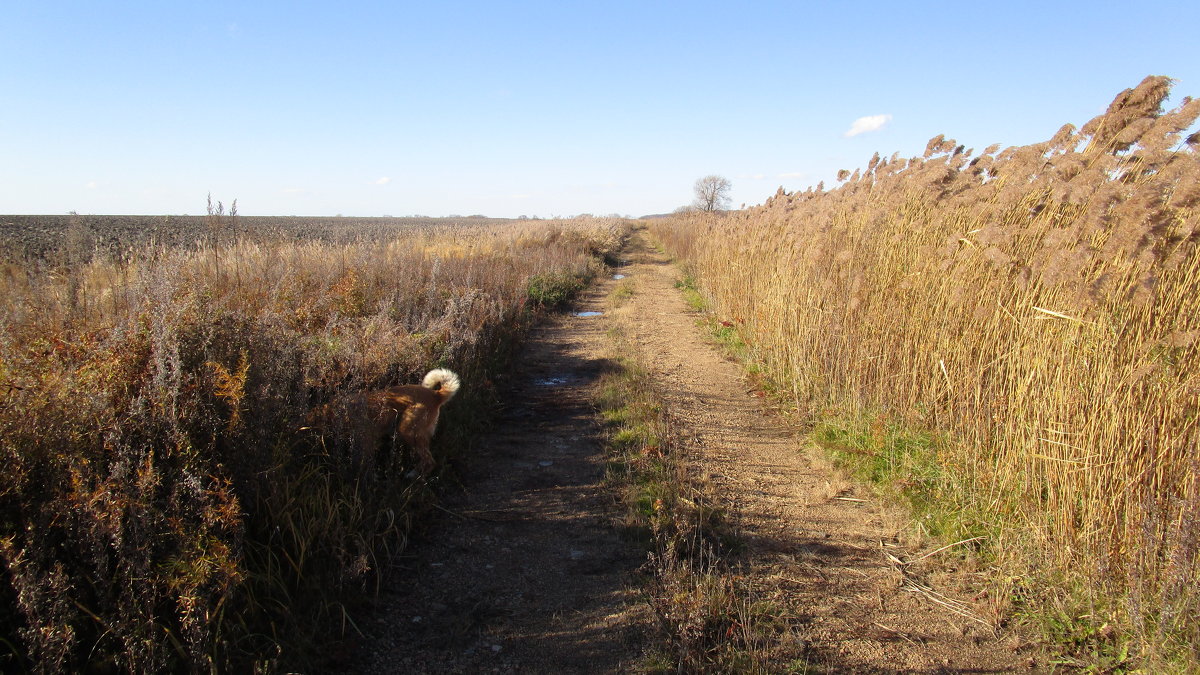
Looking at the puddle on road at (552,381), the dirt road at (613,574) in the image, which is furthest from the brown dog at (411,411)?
the puddle on road at (552,381)

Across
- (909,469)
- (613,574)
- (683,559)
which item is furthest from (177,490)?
(909,469)

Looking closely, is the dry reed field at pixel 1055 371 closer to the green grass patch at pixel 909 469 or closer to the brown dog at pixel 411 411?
the green grass patch at pixel 909 469

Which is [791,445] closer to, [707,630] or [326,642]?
[707,630]

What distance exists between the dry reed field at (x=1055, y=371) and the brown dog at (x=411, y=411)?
313cm

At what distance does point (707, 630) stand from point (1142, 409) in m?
2.08

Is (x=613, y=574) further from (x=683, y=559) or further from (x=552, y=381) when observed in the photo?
(x=552, y=381)

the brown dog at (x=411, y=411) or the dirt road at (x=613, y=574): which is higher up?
the brown dog at (x=411, y=411)

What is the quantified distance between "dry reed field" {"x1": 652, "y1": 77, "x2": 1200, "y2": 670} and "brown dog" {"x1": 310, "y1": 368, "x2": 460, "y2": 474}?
10.3 ft

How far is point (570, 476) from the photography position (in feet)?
Answer: 14.5

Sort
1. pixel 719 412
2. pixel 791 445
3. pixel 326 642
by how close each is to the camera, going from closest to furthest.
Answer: pixel 326 642 → pixel 791 445 → pixel 719 412

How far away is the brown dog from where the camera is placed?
386 centimetres

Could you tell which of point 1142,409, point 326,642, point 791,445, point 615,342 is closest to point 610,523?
point 326,642

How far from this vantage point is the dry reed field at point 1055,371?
2492 mm

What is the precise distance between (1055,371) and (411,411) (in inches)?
145
